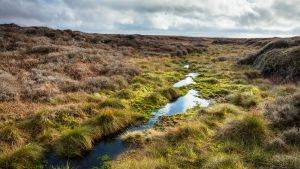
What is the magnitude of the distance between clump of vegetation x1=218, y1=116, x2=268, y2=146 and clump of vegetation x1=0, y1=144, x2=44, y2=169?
732 cm

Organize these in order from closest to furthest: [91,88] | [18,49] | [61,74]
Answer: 1. [91,88]
2. [61,74]
3. [18,49]

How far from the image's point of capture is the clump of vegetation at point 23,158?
1219 cm

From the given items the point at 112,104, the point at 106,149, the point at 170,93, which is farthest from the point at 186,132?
the point at 170,93

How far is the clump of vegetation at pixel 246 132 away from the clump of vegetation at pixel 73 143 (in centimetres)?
557

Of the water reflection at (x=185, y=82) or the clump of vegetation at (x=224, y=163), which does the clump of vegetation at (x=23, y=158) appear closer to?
the clump of vegetation at (x=224, y=163)

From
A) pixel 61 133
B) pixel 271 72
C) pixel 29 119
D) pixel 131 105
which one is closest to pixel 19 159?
pixel 61 133

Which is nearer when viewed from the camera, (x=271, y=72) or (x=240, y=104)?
(x=240, y=104)

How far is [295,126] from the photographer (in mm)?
14734

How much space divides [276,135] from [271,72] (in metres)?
17.8

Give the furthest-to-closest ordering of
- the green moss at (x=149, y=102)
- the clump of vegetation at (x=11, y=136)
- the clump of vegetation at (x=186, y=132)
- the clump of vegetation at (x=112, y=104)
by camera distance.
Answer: the green moss at (x=149, y=102) < the clump of vegetation at (x=112, y=104) < the clump of vegetation at (x=186, y=132) < the clump of vegetation at (x=11, y=136)

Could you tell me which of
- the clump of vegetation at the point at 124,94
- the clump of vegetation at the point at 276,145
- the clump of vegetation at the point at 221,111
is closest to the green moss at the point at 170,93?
the clump of vegetation at the point at 124,94

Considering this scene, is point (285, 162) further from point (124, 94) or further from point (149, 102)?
point (124, 94)

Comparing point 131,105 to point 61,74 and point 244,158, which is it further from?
point 244,158

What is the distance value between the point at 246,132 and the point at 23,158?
868 cm
